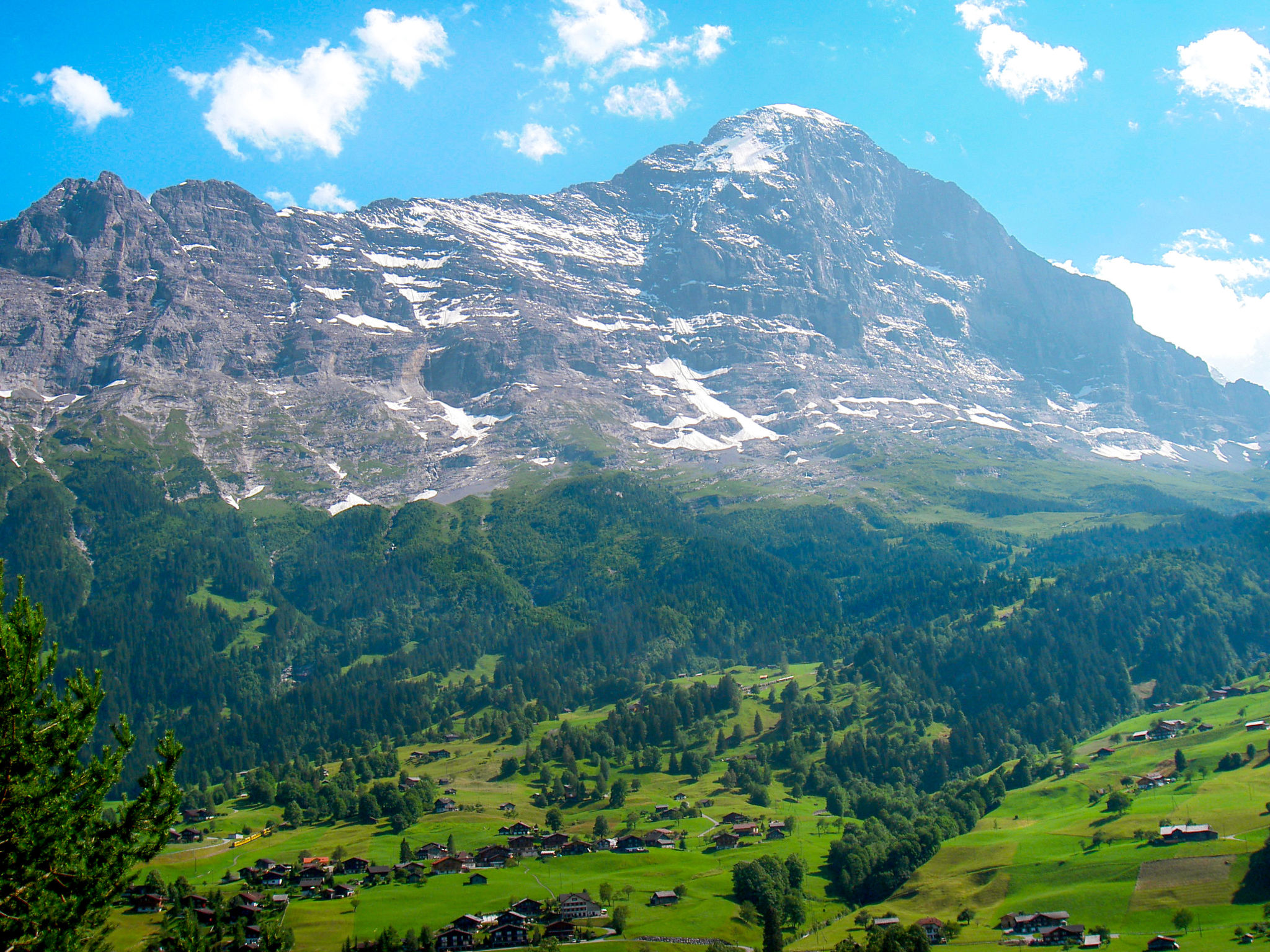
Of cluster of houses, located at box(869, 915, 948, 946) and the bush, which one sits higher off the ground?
the bush

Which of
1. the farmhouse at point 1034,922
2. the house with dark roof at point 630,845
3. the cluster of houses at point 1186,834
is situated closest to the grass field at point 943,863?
the cluster of houses at point 1186,834

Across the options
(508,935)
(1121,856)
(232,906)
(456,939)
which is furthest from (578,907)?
(1121,856)

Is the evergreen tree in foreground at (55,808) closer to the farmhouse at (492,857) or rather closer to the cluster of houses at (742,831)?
the farmhouse at (492,857)

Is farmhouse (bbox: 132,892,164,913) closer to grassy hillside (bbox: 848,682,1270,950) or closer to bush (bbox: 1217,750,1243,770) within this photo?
grassy hillside (bbox: 848,682,1270,950)

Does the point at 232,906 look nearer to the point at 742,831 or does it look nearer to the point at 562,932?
the point at 562,932

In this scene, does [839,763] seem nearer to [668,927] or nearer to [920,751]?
[920,751]

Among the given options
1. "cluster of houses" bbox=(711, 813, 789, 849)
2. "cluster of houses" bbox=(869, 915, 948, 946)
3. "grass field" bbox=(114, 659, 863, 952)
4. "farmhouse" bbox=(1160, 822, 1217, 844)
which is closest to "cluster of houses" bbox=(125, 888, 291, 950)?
"grass field" bbox=(114, 659, 863, 952)
